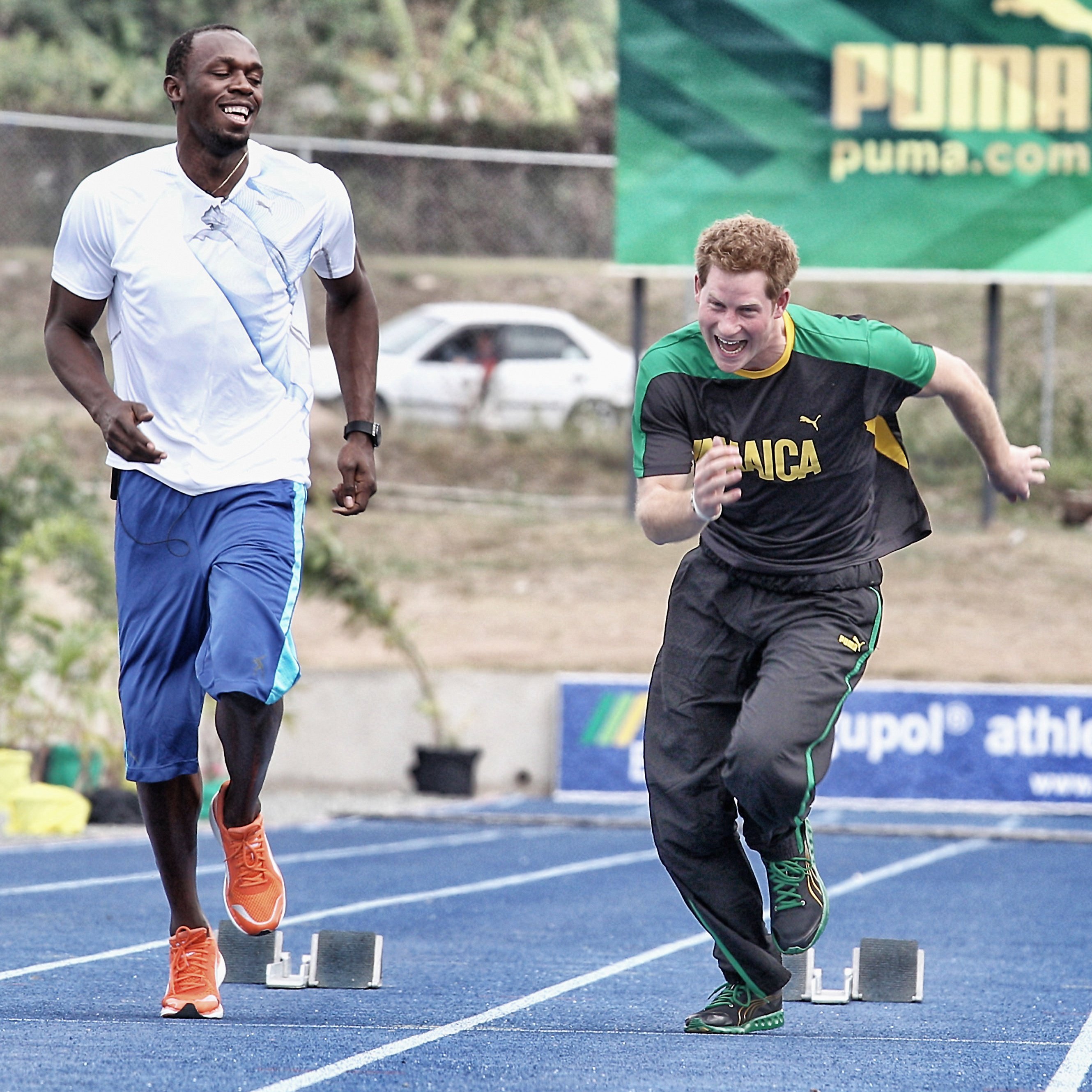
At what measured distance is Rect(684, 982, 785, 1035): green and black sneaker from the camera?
500cm

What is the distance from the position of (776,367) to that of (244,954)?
7.41ft

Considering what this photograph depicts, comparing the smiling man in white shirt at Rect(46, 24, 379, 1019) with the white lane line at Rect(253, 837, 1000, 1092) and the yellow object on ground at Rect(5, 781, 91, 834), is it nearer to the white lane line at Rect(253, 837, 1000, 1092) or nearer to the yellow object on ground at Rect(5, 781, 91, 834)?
the white lane line at Rect(253, 837, 1000, 1092)

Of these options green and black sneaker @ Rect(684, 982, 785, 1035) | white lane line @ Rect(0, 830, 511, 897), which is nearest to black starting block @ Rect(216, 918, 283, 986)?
green and black sneaker @ Rect(684, 982, 785, 1035)

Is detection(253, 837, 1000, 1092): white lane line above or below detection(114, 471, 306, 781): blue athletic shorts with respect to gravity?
below

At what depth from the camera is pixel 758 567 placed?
4.97 m

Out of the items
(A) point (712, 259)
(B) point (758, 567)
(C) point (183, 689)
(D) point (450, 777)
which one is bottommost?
(D) point (450, 777)

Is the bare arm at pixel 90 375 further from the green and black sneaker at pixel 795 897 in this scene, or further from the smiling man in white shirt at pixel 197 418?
the green and black sneaker at pixel 795 897

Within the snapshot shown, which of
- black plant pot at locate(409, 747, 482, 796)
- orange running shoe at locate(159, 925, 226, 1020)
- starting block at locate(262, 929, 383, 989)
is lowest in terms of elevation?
black plant pot at locate(409, 747, 482, 796)

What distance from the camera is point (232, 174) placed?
4.95 metres

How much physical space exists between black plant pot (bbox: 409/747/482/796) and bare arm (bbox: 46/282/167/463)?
12.3 meters

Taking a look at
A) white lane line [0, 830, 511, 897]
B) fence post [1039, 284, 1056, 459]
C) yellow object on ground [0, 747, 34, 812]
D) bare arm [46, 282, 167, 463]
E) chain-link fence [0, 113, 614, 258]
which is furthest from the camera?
fence post [1039, 284, 1056, 459]

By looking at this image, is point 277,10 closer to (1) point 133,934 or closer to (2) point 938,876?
(2) point 938,876

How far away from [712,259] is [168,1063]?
216 cm

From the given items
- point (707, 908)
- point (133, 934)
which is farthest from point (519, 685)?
point (707, 908)
